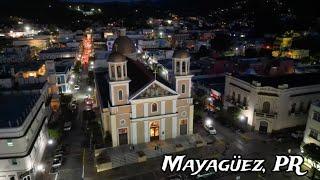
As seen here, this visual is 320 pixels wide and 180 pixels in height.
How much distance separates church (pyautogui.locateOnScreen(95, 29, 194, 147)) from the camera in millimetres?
41188

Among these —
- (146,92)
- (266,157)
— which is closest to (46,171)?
(146,92)

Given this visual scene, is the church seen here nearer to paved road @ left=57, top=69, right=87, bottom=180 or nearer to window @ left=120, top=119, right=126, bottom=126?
window @ left=120, top=119, right=126, bottom=126

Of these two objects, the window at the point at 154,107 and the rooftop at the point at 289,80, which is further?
the rooftop at the point at 289,80

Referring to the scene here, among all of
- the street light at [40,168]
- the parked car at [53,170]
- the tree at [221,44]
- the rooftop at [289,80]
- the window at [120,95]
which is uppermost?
the tree at [221,44]

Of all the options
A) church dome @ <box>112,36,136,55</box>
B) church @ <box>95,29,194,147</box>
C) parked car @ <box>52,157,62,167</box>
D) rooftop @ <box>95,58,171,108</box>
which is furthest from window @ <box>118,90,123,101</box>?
church dome @ <box>112,36,136,55</box>

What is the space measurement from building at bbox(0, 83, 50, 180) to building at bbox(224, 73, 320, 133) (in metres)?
32.1

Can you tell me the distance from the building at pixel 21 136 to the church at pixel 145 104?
9584 mm

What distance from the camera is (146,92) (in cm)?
4166

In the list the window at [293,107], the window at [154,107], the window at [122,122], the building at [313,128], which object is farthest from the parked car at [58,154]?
the window at [293,107]

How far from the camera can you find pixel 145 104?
42.3 metres

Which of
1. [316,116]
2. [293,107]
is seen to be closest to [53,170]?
[316,116]

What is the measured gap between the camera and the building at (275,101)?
45.2 metres

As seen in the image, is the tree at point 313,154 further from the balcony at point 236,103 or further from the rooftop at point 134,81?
the rooftop at point 134,81

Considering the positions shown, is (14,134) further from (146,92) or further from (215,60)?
(215,60)
